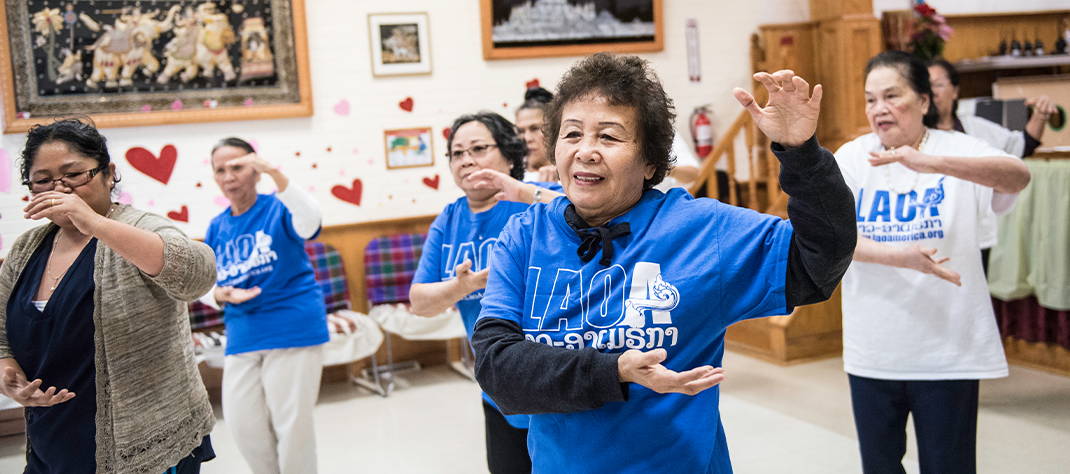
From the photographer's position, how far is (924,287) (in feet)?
7.63

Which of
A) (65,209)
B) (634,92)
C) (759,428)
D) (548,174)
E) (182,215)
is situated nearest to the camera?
(634,92)

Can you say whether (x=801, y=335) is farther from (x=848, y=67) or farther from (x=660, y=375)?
(x=660, y=375)

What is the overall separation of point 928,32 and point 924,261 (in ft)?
15.2

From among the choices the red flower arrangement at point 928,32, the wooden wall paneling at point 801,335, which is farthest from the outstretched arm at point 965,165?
the red flower arrangement at point 928,32

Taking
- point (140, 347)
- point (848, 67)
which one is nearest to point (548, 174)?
point (140, 347)

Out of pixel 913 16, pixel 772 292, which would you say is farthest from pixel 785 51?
pixel 772 292

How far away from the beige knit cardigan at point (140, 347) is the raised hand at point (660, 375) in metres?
1.30

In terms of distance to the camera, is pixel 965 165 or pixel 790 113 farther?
pixel 965 165

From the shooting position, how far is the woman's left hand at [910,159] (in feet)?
7.10

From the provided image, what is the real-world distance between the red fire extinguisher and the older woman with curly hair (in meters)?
5.00

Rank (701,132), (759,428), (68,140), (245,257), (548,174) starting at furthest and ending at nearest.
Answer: (701,132) < (759,428) < (245,257) < (548,174) < (68,140)

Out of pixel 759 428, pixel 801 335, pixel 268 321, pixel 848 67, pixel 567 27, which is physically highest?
pixel 567 27

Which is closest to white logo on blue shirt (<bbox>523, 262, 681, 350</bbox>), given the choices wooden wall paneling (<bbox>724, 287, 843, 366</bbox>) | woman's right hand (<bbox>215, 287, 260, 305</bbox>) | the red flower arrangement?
woman's right hand (<bbox>215, 287, 260, 305</bbox>)

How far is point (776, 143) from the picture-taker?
1200mm
